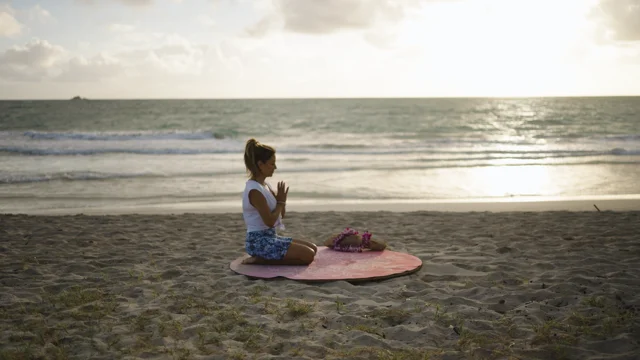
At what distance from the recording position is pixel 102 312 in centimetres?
416

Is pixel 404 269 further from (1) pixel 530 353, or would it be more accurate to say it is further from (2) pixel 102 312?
(2) pixel 102 312

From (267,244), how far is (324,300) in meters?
1.25

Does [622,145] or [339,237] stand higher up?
[622,145]

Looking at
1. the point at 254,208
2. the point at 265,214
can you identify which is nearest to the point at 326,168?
the point at 254,208

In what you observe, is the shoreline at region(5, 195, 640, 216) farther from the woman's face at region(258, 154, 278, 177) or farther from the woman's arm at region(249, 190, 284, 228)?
the woman's face at region(258, 154, 278, 177)

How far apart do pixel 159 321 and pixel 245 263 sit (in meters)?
1.72

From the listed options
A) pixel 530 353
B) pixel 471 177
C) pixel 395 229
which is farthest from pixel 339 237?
pixel 471 177

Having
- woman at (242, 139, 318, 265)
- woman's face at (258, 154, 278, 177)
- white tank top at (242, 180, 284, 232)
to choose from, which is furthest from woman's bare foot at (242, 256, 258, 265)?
woman's face at (258, 154, 278, 177)

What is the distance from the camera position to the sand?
3.52 metres

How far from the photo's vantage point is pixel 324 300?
4496 millimetres

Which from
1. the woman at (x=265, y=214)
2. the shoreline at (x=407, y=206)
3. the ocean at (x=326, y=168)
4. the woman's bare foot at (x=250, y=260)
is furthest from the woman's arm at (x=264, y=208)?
the ocean at (x=326, y=168)

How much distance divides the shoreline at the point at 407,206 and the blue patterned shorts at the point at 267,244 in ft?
13.1

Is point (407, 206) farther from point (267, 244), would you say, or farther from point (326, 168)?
point (326, 168)

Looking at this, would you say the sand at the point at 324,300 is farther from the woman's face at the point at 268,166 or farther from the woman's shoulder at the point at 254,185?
the woman's face at the point at 268,166
